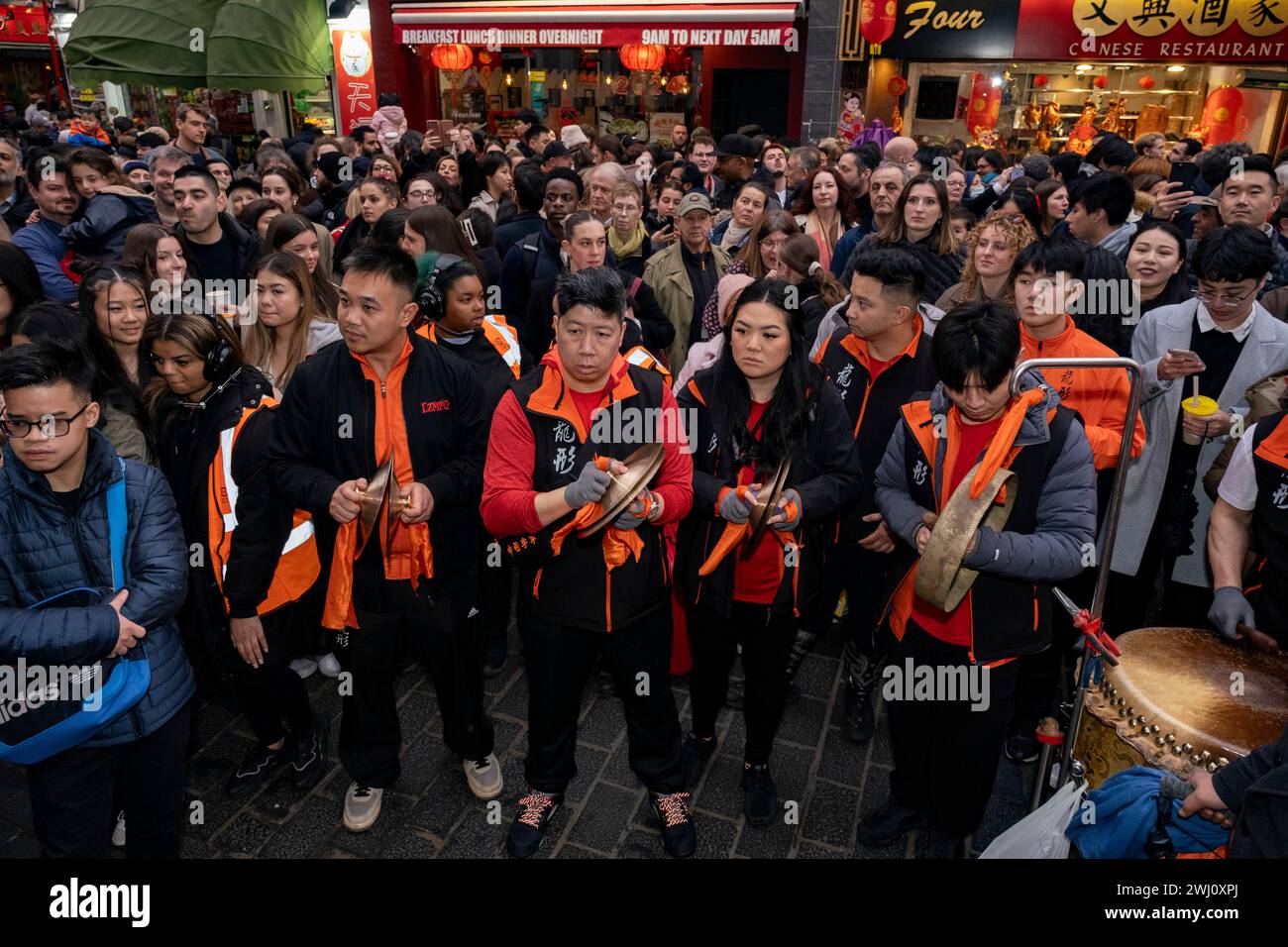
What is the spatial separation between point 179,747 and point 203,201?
13.4 ft

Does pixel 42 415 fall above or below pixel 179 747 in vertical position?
above

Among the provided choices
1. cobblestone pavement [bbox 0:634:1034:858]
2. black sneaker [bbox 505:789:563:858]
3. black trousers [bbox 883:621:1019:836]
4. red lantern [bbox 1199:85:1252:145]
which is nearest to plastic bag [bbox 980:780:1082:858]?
black trousers [bbox 883:621:1019:836]

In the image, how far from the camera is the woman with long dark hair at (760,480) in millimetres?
3209

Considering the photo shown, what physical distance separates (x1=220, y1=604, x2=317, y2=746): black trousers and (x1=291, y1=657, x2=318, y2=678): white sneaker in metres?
0.73

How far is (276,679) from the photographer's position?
12.2ft

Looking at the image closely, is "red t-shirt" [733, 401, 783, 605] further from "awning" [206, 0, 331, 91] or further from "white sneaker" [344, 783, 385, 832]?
"awning" [206, 0, 331, 91]

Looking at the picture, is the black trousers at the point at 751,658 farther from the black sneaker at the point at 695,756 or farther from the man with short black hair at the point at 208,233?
the man with short black hair at the point at 208,233

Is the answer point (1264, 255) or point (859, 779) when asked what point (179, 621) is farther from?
point (1264, 255)

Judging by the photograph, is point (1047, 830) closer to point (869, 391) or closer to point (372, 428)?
point (869, 391)

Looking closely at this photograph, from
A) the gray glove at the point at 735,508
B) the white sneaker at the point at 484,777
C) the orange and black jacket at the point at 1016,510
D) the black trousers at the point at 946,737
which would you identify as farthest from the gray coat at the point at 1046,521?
the white sneaker at the point at 484,777

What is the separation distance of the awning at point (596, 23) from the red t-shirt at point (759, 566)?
15371 millimetres

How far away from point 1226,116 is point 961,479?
16.4 metres
